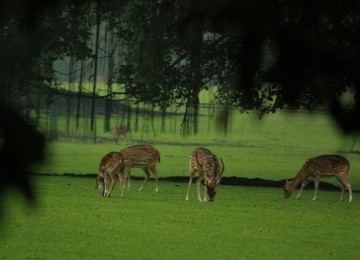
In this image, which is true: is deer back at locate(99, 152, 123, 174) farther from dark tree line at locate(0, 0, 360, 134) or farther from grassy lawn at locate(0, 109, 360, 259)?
dark tree line at locate(0, 0, 360, 134)

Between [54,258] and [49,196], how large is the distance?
19.5 feet

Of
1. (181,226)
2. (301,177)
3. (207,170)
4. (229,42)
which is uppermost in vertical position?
(229,42)

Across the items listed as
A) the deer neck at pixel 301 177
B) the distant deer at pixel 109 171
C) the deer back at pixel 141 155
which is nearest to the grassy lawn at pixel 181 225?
the distant deer at pixel 109 171

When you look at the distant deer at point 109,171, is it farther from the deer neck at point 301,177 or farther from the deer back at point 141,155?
the deer neck at point 301,177

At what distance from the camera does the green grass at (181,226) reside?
12758 mm

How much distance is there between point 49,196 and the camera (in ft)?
57.7

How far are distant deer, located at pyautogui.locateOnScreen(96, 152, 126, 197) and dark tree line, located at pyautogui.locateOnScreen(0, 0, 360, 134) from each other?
1452 centimetres

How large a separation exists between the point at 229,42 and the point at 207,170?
14723 millimetres

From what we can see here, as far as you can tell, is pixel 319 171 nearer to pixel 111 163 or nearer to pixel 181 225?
pixel 111 163

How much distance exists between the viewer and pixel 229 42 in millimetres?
2404

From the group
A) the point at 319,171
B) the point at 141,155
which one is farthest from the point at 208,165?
the point at 319,171

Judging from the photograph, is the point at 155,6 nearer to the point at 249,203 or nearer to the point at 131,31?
the point at 131,31

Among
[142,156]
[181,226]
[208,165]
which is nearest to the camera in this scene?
[181,226]

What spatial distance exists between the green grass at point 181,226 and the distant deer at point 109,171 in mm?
175
